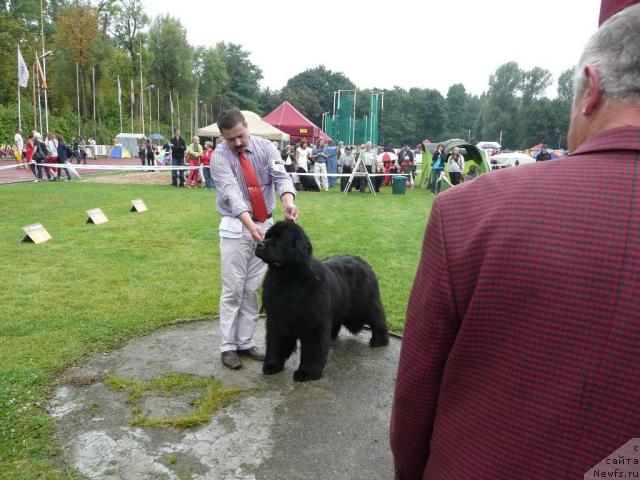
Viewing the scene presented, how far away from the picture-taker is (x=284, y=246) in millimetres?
4164

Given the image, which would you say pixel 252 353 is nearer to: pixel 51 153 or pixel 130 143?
pixel 51 153

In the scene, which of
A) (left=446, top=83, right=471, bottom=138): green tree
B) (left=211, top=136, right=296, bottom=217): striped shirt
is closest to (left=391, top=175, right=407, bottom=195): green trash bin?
(left=211, top=136, right=296, bottom=217): striped shirt

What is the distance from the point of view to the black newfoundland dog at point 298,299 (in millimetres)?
4191

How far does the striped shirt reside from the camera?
457cm

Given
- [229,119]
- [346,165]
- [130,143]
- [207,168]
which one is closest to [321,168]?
[346,165]

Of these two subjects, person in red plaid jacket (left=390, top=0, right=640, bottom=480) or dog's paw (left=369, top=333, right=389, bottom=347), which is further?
dog's paw (left=369, top=333, right=389, bottom=347)

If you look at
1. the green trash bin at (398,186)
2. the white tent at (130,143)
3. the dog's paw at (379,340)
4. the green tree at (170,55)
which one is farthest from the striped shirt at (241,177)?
the green tree at (170,55)

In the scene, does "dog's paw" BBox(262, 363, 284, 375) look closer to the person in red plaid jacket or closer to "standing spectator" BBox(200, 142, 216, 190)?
the person in red plaid jacket

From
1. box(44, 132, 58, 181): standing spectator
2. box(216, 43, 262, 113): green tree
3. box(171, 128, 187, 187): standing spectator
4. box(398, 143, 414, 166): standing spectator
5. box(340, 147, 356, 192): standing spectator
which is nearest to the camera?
box(171, 128, 187, 187): standing spectator

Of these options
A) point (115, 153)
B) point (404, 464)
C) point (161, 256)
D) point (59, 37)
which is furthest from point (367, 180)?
point (59, 37)

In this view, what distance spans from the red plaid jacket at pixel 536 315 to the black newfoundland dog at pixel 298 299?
9.65 ft

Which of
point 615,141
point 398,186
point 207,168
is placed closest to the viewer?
point 615,141

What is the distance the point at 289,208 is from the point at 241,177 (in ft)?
1.90

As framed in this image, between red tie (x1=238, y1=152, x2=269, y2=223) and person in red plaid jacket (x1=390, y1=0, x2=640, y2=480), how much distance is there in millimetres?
3601
